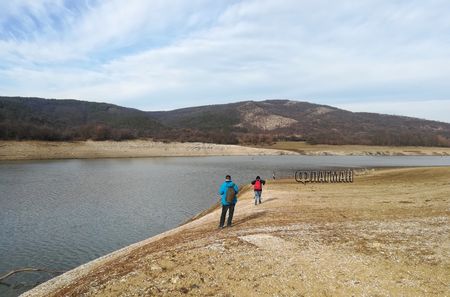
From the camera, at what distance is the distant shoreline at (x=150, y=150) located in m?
88.4

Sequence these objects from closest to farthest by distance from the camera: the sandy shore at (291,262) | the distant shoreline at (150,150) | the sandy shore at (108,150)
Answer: the sandy shore at (291,262) → the sandy shore at (108,150) → the distant shoreline at (150,150)

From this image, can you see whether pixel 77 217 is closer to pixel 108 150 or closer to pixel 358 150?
pixel 108 150

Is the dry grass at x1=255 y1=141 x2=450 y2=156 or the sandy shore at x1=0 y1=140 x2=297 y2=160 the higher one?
the dry grass at x1=255 y1=141 x2=450 y2=156

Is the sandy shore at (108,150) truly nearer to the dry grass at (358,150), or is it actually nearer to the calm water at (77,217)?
the dry grass at (358,150)

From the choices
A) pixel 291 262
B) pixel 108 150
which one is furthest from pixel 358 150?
pixel 291 262

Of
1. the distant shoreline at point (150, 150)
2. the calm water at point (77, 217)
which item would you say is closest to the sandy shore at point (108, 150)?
the distant shoreline at point (150, 150)

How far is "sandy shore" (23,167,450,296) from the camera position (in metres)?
8.77

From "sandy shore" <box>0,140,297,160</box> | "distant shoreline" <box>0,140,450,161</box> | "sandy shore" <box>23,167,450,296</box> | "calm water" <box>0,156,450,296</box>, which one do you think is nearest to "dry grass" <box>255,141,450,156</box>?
"distant shoreline" <box>0,140,450,161</box>

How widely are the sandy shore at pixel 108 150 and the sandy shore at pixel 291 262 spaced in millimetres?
81931

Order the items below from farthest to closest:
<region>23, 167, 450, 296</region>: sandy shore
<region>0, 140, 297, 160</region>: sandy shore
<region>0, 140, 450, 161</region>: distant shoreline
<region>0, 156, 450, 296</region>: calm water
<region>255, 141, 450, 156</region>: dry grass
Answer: <region>255, 141, 450, 156</region>: dry grass
<region>0, 140, 450, 161</region>: distant shoreline
<region>0, 140, 297, 160</region>: sandy shore
<region>0, 156, 450, 296</region>: calm water
<region>23, 167, 450, 296</region>: sandy shore

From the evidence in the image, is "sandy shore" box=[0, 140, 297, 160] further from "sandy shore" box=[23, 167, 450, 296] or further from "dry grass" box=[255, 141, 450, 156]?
"sandy shore" box=[23, 167, 450, 296]

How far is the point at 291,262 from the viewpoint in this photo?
1016 centimetres

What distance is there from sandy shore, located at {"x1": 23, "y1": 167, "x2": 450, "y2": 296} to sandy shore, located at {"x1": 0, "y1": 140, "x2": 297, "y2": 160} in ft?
269

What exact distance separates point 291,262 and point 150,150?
104197 millimetres
